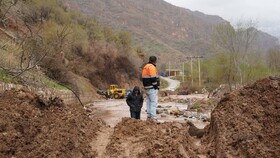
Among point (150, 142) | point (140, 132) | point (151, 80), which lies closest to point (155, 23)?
point (151, 80)

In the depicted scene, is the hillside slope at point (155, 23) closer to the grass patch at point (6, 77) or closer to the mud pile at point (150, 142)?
the grass patch at point (6, 77)

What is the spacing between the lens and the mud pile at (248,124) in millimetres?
6117

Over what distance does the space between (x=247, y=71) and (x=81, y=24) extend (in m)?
29.9

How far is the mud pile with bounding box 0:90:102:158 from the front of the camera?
5607mm

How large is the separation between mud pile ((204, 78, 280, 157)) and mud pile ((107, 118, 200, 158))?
0.57m

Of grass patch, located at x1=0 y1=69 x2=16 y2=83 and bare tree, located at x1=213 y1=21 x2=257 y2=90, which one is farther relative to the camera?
bare tree, located at x1=213 y1=21 x2=257 y2=90

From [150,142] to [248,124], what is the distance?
1.75 m

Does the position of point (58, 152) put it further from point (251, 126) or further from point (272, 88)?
point (272, 88)

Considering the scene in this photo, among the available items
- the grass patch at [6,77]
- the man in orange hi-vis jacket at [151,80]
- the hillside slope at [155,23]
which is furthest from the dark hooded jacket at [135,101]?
the hillside slope at [155,23]

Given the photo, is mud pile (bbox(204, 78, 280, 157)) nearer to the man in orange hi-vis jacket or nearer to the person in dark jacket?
the man in orange hi-vis jacket

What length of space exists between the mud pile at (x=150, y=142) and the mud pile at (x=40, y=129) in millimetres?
524

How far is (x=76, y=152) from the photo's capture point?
238 inches

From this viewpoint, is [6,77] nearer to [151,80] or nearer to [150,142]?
[151,80]

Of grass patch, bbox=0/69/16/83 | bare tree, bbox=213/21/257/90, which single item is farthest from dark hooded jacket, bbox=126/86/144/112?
bare tree, bbox=213/21/257/90
